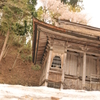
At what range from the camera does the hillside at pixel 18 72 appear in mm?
19034

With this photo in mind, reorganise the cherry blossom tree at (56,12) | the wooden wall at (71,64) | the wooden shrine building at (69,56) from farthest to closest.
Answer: the cherry blossom tree at (56,12), the wooden wall at (71,64), the wooden shrine building at (69,56)

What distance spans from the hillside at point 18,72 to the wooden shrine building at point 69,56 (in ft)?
30.4

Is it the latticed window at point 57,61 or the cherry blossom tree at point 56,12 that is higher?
the cherry blossom tree at point 56,12

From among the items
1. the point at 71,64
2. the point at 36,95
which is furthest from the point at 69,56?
the point at 36,95

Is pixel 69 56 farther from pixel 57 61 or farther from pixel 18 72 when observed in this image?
pixel 18 72

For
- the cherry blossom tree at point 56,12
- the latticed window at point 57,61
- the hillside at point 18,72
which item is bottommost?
the hillside at point 18,72

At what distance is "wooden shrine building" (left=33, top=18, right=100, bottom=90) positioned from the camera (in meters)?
9.69

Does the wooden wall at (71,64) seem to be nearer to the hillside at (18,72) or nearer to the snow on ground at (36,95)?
the snow on ground at (36,95)

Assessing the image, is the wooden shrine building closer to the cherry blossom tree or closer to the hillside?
the hillside

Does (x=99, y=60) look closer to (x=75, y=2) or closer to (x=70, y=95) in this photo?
(x=70, y=95)

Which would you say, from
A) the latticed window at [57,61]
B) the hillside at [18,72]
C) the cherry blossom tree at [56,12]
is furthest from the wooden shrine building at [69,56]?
the cherry blossom tree at [56,12]

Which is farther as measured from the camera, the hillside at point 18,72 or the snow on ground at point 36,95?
the hillside at point 18,72

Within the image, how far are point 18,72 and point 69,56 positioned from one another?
11708 mm

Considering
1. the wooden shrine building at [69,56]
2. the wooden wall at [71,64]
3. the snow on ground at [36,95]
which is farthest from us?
the wooden wall at [71,64]
